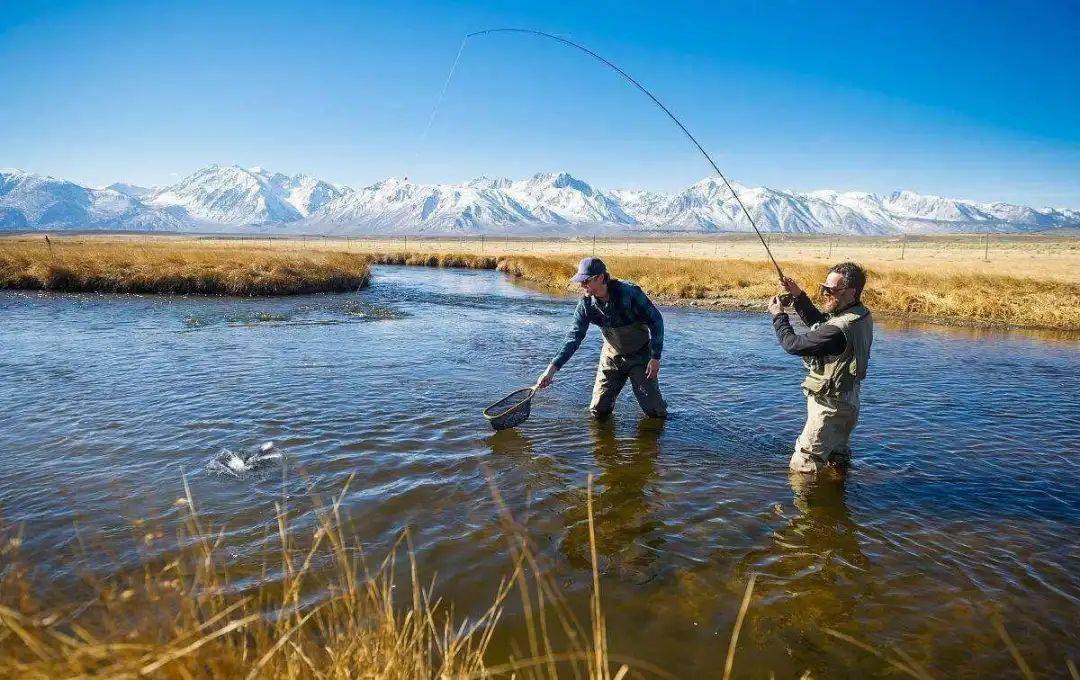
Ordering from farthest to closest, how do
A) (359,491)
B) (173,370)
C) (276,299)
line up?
1. (276,299)
2. (173,370)
3. (359,491)

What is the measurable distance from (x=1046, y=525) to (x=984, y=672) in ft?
10.7

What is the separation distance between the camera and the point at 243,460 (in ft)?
24.8

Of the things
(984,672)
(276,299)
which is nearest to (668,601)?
(984,672)

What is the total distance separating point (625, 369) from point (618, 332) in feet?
2.32

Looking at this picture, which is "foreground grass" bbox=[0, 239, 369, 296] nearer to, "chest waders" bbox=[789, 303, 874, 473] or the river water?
the river water

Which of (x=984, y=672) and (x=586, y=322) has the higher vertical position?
(x=586, y=322)

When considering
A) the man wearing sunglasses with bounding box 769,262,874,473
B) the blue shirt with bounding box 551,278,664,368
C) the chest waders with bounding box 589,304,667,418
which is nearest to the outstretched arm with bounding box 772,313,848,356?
the man wearing sunglasses with bounding box 769,262,874,473

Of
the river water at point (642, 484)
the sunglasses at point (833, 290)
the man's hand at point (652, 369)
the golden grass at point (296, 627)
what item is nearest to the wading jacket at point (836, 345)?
the sunglasses at point (833, 290)

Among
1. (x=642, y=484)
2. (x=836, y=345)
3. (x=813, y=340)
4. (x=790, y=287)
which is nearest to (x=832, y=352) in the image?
(x=836, y=345)

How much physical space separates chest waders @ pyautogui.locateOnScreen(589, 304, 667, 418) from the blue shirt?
0.39 ft

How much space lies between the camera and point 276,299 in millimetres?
26391

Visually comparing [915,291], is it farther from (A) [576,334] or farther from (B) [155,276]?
(B) [155,276]

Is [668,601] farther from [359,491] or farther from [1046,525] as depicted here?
[1046,525]

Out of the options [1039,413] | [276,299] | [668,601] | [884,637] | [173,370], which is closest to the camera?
[884,637]
